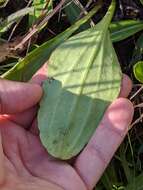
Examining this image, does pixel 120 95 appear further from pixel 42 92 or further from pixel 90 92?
pixel 42 92

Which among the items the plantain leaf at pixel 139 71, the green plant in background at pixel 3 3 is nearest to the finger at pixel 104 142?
the plantain leaf at pixel 139 71

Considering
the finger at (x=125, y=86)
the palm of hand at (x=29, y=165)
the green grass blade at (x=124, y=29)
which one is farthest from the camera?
the green grass blade at (x=124, y=29)

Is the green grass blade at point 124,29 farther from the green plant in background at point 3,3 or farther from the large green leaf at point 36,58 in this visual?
the green plant in background at point 3,3

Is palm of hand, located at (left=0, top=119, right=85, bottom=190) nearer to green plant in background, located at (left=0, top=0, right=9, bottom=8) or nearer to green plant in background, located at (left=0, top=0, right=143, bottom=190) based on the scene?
green plant in background, located at (left=0, top=0, right=143, bottom=190)

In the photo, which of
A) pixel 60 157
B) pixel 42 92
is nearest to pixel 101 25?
pixel 42 92

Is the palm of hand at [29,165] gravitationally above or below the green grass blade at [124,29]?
below

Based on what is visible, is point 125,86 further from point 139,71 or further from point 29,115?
point 29,115

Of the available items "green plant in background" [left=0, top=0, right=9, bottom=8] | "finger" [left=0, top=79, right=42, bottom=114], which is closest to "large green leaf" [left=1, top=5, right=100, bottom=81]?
"finger" [left=0, top=79, right=42, bottom=114]

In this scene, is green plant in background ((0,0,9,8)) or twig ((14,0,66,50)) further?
green plant in background ((0,0,9,8))
